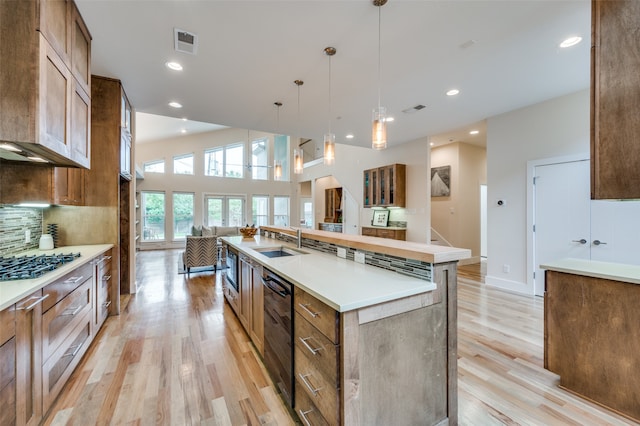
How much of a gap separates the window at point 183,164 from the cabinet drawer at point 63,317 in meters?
7.99

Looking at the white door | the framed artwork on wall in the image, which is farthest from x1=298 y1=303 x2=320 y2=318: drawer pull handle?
the framed artwork on wall

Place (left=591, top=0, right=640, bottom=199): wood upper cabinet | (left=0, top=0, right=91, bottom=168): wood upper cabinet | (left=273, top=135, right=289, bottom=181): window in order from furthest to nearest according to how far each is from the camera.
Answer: (left=273, top=135, right=289, bottom=181): window → (left=0, top=0, right=91, bottom=168): wood upper cabinet → (left=591, top=0, right=640, bottom=199): wood upper cabinet

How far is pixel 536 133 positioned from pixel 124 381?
5642 millimetres

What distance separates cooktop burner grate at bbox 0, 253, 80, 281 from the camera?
A: 1576mm

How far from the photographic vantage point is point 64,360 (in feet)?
6.08

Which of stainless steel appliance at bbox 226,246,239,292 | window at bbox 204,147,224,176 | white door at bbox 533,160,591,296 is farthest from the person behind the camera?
window at bbox 204,147,224,176

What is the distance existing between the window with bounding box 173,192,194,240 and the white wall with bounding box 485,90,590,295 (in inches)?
366

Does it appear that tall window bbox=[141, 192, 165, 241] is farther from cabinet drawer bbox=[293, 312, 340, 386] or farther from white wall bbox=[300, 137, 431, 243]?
cabinet drawer bbox=[293, 312, 340, 386]

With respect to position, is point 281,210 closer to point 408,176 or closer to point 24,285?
point 408,176

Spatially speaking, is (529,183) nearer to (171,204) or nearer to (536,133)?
(536,133)

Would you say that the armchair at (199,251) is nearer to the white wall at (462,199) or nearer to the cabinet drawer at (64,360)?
the cabinet drawer at (64,360)

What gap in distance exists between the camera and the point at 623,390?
1.65 meters

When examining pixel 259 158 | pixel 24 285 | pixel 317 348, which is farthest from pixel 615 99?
pixel 259 158

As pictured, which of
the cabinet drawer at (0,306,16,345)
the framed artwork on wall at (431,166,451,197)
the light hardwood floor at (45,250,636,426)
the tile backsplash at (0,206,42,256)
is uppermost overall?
the framed artwork on wall at (431,166,451,197)
